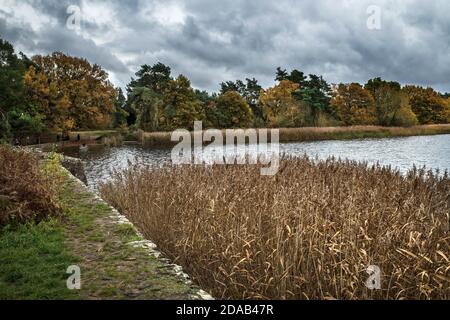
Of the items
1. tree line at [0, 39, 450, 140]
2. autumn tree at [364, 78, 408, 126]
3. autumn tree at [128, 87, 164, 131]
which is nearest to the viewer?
tree line at [0, 39, 450, 140]

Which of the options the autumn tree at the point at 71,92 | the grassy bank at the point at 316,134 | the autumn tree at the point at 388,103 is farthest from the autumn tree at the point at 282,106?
the autumn tree at the point at 71,92

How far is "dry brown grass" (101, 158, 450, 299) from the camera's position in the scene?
370 centimetres

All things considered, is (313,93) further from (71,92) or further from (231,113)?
(71,92)

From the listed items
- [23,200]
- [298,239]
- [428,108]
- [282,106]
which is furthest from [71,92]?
[428,108]

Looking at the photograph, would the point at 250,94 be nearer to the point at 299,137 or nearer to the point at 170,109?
the point at 170,109

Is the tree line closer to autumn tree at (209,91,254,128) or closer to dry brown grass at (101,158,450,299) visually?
autumn tree at (209,91,254,128)

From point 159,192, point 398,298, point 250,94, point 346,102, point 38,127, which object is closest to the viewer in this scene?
point 398,298

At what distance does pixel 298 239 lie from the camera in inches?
158

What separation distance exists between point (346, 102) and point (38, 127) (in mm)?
43651

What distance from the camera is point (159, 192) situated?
24.7 ft

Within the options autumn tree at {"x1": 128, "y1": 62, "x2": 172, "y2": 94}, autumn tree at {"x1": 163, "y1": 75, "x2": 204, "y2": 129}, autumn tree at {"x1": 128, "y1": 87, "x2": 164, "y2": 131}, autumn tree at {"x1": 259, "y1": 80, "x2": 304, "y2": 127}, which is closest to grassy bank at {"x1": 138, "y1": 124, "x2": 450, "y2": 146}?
autumn tree at {"x1": 128, "y1": 87, "x2": 164, "y2": 131}

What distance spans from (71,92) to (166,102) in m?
11.6

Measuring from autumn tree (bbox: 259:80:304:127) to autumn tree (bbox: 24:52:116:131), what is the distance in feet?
71.7
